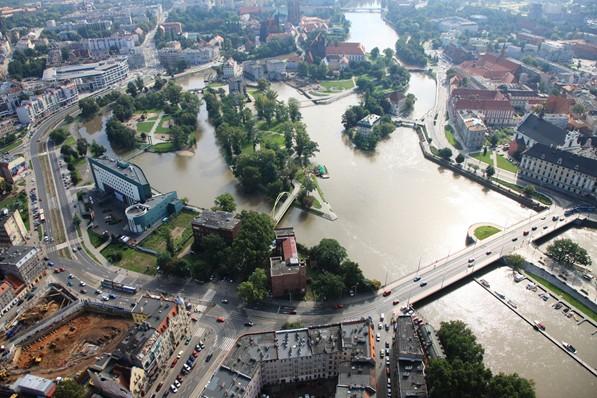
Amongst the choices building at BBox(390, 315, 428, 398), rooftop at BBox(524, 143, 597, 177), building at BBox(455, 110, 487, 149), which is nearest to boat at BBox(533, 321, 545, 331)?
building at BBox(390, 315, 428, 398)

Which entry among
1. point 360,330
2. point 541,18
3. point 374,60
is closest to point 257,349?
point 360,330

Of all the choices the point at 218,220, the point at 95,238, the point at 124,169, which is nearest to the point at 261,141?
the point at 124,169

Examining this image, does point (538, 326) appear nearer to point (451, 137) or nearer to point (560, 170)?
point (560, 170)

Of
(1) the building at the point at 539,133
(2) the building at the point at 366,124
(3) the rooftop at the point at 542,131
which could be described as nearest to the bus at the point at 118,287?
Result: (2) the building at the point at 366,124

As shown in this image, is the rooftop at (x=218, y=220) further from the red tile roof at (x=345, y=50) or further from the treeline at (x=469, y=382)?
the red tile roof at (x=345, y=50)

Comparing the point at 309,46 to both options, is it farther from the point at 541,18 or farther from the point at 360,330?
the point at 360,330
